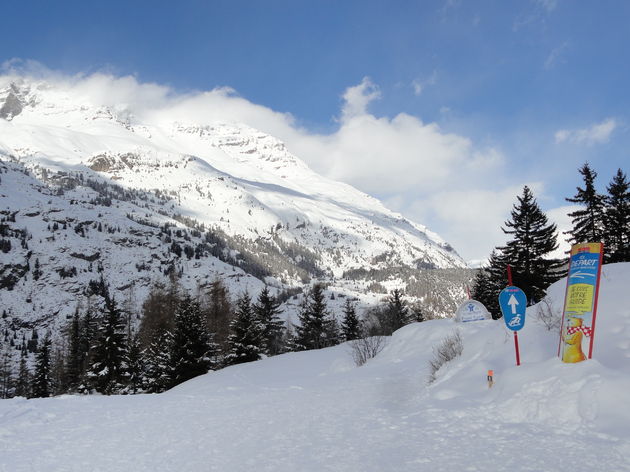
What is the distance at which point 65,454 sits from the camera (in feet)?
28.7

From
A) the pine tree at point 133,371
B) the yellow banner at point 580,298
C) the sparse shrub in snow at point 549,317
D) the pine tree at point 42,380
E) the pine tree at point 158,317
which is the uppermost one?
the yellow banner at point 580,298

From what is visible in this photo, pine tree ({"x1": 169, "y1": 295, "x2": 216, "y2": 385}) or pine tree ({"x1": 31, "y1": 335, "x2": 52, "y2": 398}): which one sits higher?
pine tree ({"x1": 169, "y1": 295, "x2": 216, "y2": 385})

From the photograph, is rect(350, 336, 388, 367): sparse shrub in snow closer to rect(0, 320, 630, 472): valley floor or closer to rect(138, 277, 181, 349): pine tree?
rect(0, 320, 630, 472): valley floor

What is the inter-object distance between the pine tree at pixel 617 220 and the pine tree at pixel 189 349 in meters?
36.3

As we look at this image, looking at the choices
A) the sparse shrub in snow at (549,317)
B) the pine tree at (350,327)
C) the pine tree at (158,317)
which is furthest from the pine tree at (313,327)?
the sparse shrub in snow at (549,317)

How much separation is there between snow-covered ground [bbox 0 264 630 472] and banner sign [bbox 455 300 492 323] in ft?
26.3

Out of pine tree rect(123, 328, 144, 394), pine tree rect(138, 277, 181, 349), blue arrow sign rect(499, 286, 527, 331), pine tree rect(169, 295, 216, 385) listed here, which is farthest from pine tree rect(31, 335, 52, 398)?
blue arrow sign rect(499, 286, 527, 331)

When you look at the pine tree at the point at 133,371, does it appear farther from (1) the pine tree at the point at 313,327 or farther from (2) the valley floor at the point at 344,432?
→ (2) the valley floor at the point at 344,432

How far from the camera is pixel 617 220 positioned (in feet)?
112

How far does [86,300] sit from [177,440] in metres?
166

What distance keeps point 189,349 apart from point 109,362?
12.8 metres

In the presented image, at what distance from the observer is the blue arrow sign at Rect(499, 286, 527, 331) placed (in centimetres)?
1209

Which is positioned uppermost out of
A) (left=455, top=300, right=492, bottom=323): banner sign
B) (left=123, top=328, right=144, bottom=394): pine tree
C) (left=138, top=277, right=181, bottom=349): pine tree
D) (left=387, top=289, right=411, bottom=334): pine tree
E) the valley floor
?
(left=455, top=300, right=492, bottom=323): banner sign

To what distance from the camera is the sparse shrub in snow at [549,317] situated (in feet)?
43.9
